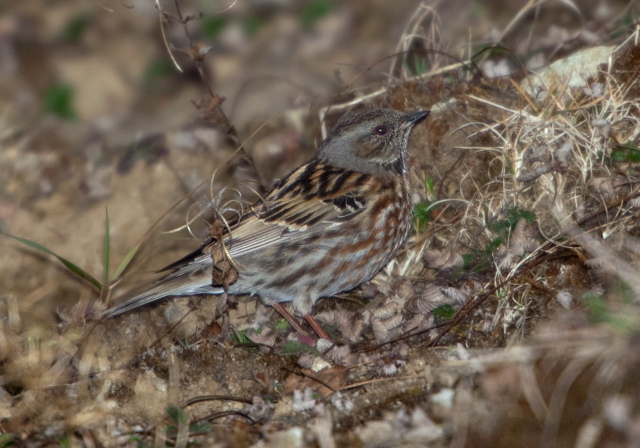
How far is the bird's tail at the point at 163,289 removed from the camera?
6.00 m

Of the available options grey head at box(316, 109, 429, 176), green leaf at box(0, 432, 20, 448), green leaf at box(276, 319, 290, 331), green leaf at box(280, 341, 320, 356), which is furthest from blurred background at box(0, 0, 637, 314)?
green leaf at box(0, 432, 20, 448)

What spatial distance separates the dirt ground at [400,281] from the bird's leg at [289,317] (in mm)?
77

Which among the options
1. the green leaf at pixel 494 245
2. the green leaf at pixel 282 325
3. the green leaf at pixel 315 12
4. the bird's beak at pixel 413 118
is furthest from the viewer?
the green leaf at pixel 315 12

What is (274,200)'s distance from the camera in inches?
246

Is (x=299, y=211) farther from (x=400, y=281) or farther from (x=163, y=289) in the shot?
(x=163, y=289)

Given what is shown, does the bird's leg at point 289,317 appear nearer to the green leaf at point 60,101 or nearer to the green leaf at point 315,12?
the green leaf at point 60,101

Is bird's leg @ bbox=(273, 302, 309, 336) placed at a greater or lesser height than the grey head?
lesser

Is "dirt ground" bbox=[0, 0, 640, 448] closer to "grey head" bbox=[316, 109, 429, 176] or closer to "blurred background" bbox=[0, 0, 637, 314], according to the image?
"blurred background" bbox=[0, 0, 637, 314]

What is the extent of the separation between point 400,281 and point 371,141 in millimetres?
1289

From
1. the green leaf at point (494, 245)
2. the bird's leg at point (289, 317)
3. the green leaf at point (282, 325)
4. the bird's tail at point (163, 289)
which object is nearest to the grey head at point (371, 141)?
the green leaf at point (494, 245)

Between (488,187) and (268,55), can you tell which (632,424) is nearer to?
(488,187)

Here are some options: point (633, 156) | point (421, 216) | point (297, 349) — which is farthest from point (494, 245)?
point (297, 349)

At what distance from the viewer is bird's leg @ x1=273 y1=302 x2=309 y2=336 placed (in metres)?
6.04

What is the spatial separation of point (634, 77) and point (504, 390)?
3120 mm
